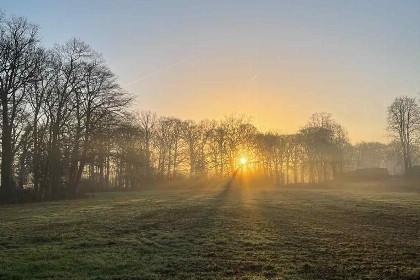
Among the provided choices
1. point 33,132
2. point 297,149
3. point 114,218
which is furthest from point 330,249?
point 297,149

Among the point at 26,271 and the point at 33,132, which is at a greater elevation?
the point at 33,132

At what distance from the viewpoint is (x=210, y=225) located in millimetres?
20891

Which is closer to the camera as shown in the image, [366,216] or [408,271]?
[408,271]

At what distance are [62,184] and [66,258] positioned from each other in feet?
123

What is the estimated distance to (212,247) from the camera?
15.2 metres

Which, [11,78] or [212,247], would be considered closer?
[212,247]

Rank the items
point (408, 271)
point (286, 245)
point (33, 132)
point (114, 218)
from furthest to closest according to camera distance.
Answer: point (33, 132) → point (114, 218) → point (286, 245) → point (408, 271)

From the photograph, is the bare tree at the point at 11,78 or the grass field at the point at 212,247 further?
the bare tree at the point at 11,78

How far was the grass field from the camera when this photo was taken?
11.6 metres

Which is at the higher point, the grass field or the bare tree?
the bare tree

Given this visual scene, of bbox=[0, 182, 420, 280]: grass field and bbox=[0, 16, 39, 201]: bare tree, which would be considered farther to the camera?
bbox=[0, 16, 39, 201]: bare tree

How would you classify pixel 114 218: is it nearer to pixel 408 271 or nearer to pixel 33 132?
pixel 408 271

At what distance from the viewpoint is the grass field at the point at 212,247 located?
38.1 feet

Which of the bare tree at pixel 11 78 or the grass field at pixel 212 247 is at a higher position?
the bare tree at pixel 11 78
